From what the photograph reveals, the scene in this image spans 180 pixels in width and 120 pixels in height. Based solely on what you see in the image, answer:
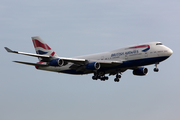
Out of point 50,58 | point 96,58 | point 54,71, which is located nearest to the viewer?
point 50,58

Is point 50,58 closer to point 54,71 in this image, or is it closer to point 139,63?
point 54,71

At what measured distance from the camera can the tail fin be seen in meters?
78.2

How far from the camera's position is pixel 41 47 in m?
78.7

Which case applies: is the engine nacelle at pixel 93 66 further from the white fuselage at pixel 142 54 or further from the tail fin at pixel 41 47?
the tail fin at pixel 41 47

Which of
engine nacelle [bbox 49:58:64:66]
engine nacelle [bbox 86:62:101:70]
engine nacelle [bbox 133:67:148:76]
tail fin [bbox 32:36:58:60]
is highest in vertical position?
tail fin [bbox 32:36:58:60]

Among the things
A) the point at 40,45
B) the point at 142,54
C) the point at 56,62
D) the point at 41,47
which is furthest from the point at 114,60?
the point at 40,45

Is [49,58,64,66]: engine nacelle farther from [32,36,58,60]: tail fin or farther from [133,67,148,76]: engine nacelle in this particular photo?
[133,67,148,76]: engine nacelle

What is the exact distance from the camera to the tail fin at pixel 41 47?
3078 inches

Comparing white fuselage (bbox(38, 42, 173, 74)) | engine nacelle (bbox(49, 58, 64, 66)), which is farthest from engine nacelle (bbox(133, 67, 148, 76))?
engine nacelle (bbox(49, 58, 64, 66))

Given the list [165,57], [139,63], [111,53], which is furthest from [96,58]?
[165,57]

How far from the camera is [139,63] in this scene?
67.6 meters

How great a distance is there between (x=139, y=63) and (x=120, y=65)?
3.70 metres

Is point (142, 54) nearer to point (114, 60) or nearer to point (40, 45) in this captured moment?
point (114, 60)

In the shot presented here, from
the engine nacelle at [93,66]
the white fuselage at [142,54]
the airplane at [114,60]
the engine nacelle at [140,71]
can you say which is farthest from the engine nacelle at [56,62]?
the engine nacelle at [140,71]
